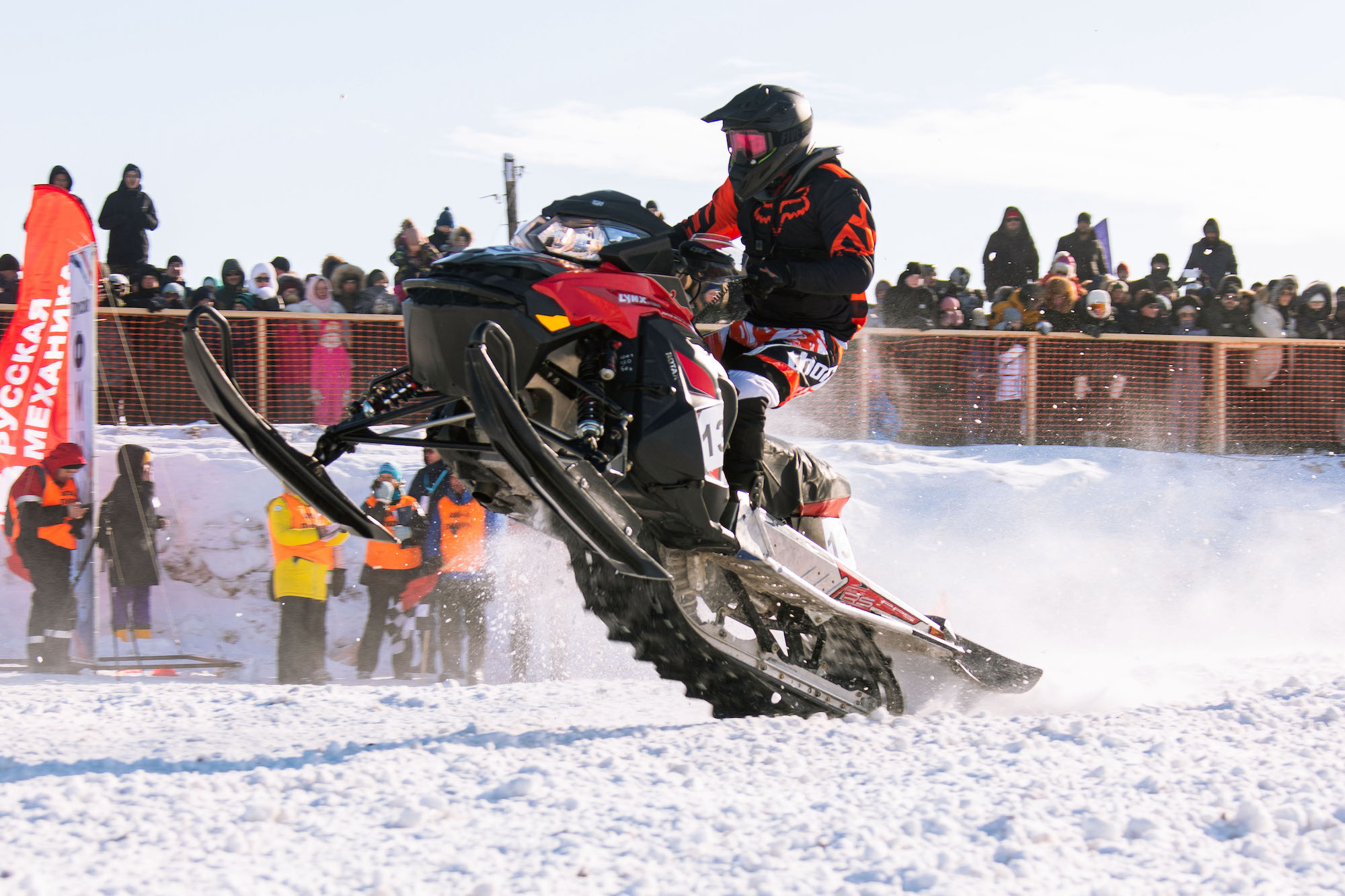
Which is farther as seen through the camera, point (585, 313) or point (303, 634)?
point (303, 634)

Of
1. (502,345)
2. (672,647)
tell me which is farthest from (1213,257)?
(502,345)

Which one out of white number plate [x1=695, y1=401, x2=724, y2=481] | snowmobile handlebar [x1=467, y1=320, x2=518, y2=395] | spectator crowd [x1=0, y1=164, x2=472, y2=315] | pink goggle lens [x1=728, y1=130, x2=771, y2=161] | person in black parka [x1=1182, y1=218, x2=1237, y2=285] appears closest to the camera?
snowmobile handlebar [x1=467, y1=320, x2=518, y2=395]

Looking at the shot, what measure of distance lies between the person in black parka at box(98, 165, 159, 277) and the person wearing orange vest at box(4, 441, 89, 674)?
2.10 metres

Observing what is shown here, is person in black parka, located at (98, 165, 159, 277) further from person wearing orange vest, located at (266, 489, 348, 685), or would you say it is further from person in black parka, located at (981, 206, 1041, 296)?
person in black parka, located at (981, 206, 1041, 296)

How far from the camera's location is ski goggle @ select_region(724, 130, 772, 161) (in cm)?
399

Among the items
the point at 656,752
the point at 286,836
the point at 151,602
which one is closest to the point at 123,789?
the point at 286,836

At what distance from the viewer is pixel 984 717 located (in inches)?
152

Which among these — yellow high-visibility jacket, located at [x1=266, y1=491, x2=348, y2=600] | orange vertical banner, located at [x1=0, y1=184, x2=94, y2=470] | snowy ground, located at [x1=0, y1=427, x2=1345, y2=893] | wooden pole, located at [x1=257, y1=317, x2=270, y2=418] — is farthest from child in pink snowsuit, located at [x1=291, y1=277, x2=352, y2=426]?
snowy ground, located at [x1=0, y1=427, x2=1345, y2=893]

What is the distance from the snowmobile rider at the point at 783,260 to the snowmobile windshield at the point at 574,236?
20 centimetres

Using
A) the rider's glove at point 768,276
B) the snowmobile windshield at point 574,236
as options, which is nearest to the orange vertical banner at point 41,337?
the snowmobile windshield at point 574,236

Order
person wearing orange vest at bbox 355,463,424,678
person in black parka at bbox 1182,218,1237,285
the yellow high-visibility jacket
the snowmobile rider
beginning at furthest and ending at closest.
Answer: person in black parka at bbox 1182,218,1237,285, person wearing orange vest at bbox 355,463,424,678, the yellow high-visibility jacket, the snowmobile rider

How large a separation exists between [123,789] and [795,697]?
215cm

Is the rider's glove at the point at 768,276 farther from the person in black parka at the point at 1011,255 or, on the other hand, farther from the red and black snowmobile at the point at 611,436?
the person in black parka at the point at 1011,255

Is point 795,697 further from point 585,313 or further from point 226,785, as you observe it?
point 226,785
